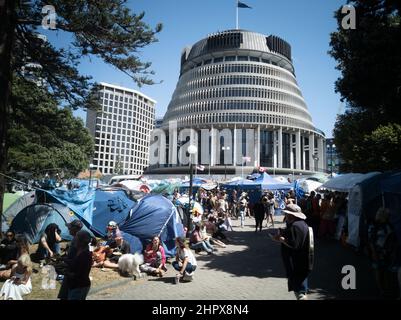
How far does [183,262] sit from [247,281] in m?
1.85

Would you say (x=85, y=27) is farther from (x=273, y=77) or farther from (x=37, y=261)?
(x=273, y=77)

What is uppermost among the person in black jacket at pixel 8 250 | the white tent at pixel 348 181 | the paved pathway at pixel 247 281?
the white tent at pixel 348 181

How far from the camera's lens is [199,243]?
1197 cm

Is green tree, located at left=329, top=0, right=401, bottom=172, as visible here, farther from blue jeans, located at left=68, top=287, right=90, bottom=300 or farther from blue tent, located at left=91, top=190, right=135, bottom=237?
blue jeans, located at left=68, top=287, right=90, bottom=300

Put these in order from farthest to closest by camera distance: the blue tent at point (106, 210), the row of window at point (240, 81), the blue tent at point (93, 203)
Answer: the row of window at point (240, 81)
the blue tent at point (106, 210)
the blue tent at point (93, 203)

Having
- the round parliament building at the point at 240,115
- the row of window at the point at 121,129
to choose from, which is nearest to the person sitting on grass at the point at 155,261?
the round parliament building at the point at 240,115

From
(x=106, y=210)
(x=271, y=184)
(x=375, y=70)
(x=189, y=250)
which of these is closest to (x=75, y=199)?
(x=106, y=210)

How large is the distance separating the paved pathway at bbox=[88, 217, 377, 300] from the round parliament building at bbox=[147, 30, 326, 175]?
231 ft

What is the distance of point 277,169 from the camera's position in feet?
276

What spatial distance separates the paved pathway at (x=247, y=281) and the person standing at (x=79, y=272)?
7.57 feet

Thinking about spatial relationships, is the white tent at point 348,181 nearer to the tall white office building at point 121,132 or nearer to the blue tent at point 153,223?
the blue tent at point 153,223

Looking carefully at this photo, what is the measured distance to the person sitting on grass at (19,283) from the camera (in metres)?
6.39

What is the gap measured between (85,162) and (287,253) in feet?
174

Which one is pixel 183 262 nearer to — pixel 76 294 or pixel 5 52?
pixel 76 294
